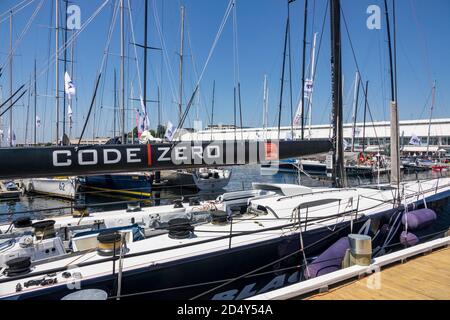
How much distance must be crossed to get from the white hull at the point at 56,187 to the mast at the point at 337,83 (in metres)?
19.7

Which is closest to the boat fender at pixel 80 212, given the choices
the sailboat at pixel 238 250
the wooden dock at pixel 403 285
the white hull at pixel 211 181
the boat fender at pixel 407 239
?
the sailboat at pixel 238 250

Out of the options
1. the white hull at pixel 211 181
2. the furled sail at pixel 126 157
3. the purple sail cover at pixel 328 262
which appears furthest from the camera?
the white hull at pixel 211 181

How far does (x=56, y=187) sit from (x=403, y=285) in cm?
2448

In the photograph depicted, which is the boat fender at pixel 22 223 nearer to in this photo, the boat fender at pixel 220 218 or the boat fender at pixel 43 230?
the boat fender at pixel 43 230

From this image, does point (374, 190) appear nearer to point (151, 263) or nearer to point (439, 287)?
point (439, 287)

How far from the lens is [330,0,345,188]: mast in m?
8.73

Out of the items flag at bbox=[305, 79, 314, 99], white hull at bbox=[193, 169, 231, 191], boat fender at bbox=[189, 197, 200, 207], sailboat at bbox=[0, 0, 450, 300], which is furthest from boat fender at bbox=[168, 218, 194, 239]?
flag at bbox=[305, 79, 314, 99]

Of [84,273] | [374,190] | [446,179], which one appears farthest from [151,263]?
[446,179]

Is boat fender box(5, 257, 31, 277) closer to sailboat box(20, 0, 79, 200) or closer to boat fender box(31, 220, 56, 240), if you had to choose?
boat fender box(31, 220, 56, 240)

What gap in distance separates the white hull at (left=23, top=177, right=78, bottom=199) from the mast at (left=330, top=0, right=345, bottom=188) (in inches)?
775

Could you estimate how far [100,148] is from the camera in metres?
3.90

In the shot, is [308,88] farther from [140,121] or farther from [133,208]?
[133,208]

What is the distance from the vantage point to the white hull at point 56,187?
72.6ft

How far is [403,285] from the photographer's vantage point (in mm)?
4465
